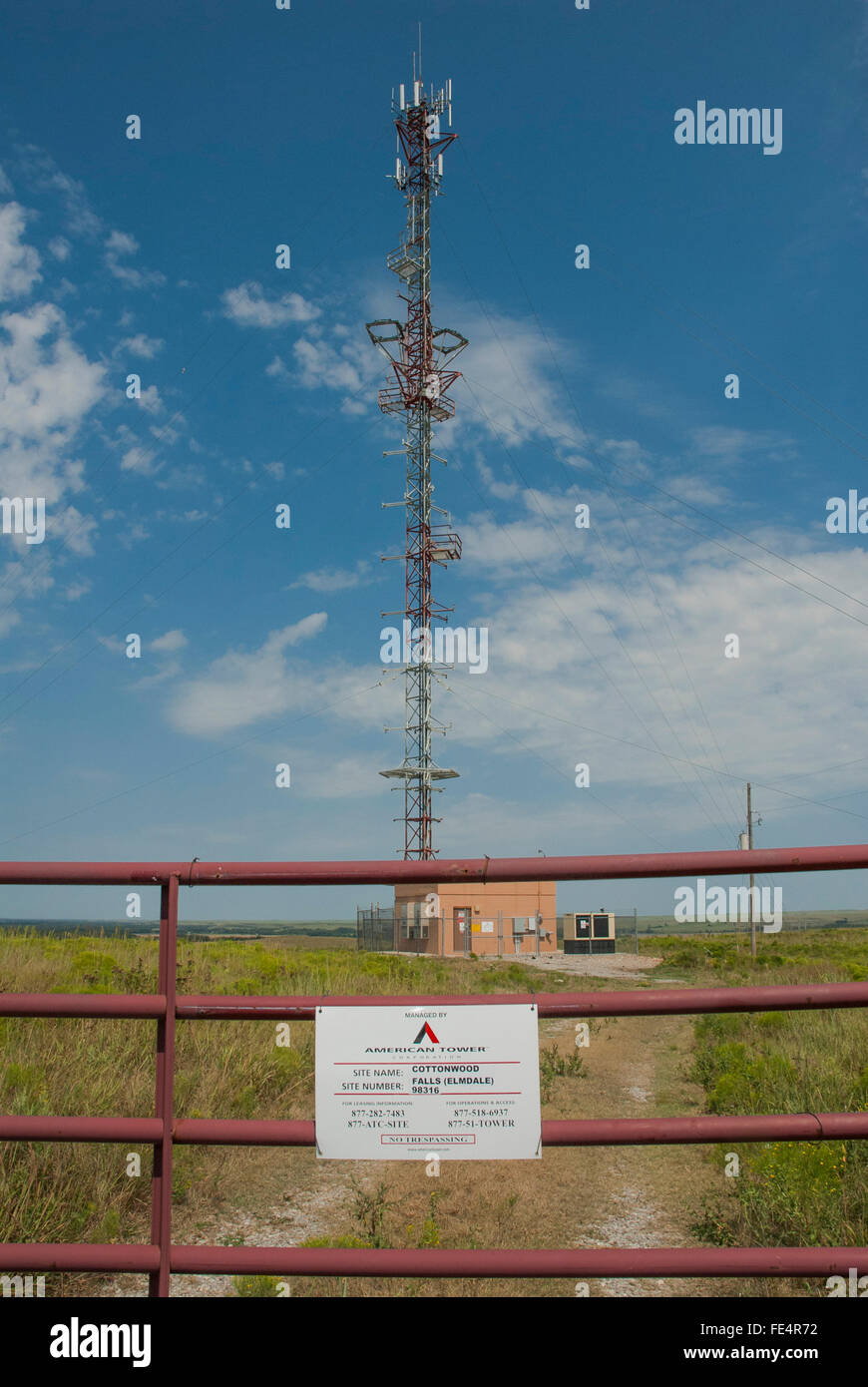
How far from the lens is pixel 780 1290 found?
4.44 metres

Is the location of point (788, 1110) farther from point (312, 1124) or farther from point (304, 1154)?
point (312, 1124)

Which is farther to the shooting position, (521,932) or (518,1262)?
(521,932)

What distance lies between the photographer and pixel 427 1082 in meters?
3.24

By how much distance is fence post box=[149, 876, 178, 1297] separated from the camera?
3.12 metres

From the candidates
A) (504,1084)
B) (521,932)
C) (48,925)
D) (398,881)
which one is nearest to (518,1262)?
(504,1084)

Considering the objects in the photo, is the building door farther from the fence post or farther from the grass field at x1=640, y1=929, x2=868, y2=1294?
the fence post

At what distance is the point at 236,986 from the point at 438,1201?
21.9ft

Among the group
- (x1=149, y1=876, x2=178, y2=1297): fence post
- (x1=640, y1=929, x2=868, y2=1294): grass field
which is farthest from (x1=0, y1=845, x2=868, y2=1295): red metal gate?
(x1=640, y1=929, x2=868, y2=1294): grass field

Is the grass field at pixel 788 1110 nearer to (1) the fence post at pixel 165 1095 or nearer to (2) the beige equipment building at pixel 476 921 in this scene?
(1) the fence post at pixel 165 1095

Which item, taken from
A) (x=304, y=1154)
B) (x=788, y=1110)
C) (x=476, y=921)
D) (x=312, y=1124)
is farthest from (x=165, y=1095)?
(x=476, y=921)

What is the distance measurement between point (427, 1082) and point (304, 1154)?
16.3 feet
